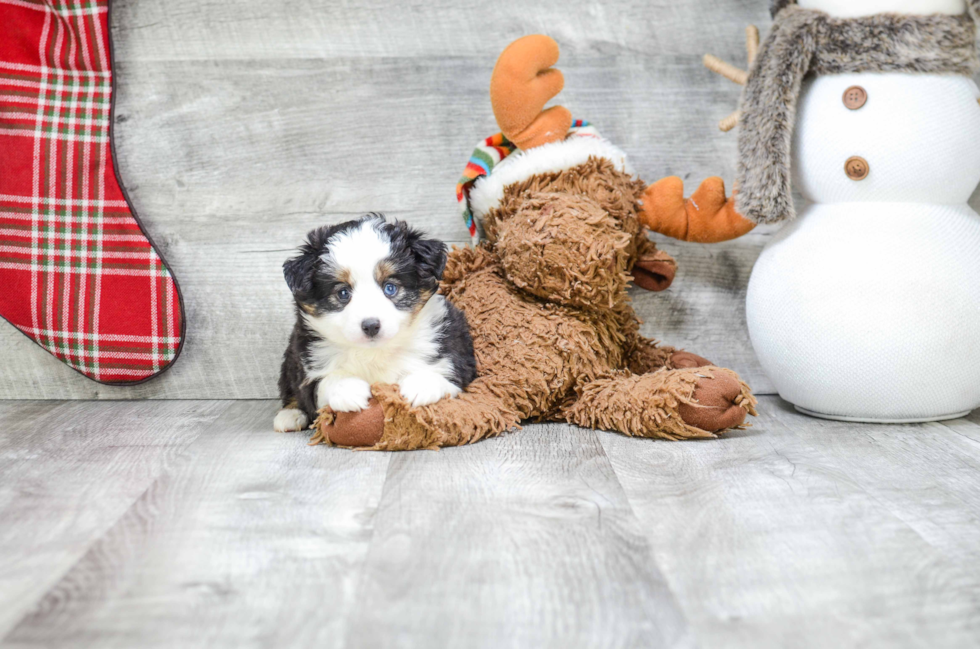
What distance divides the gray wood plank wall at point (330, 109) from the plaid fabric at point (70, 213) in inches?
3.1

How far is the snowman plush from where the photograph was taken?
1.80 m

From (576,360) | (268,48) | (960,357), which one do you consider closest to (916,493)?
(960,357)

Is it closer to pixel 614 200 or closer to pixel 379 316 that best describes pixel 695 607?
pixel 379 316

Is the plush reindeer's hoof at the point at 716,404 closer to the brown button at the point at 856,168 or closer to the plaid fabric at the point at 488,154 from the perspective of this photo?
the brown button at the point at 856,168

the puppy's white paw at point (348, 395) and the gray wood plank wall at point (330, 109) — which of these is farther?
the gray wood plank wall at point (330, 109)

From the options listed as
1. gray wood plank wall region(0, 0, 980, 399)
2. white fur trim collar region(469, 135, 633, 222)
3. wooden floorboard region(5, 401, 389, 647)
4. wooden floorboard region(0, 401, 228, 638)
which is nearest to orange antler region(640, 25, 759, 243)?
white fur trim collar region(469, 135, 633, 222)

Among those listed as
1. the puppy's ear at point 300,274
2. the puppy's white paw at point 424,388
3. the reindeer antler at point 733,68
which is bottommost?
the puppy's white paw at point 424,388

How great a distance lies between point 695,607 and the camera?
1.03 m

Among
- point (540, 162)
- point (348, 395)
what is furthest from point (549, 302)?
point (348, 395)

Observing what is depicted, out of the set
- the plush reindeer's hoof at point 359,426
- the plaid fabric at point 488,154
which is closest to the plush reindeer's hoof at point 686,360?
the plaid fabric at point 488,154

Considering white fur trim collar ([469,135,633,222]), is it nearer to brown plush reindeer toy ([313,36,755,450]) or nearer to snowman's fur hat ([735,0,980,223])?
brown plush reindeer toy ([313,36,755,450])

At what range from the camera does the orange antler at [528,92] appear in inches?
76.2

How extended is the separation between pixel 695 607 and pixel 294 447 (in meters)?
1.04

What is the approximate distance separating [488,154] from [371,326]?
0.68m
